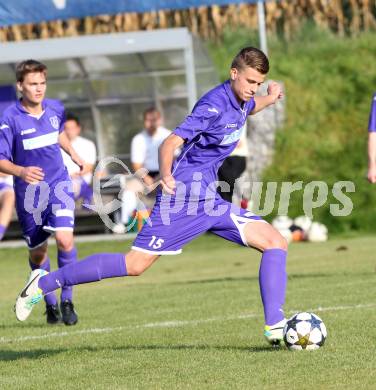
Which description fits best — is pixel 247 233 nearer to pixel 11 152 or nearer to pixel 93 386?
pixel 93 386

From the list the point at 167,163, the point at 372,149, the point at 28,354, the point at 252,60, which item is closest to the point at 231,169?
the point at 372,149

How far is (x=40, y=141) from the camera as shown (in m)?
9.24

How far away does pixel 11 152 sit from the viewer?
9.16 meters

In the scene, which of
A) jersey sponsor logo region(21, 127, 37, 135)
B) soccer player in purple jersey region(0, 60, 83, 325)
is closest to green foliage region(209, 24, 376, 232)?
soccer player in purple jersey region(0, 60, 83, 325)

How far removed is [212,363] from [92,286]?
6.73 meters

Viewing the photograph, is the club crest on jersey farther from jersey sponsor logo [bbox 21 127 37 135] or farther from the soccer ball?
the soccer ball

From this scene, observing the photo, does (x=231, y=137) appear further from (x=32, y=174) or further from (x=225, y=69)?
(x=225, y=69)

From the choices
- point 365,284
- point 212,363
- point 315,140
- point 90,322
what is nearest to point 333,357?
point 212,363

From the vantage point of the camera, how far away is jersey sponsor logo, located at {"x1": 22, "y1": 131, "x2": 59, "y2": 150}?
919 centimetres

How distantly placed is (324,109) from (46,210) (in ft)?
45.1

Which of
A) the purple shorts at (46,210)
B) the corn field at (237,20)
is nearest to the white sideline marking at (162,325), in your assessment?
the purple shorts at (46,210)

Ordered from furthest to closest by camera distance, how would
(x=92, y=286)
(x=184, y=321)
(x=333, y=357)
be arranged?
(x=92, y=286), (x=184, y=321), (x=333, y=357)

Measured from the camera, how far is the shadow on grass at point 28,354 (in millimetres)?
7477

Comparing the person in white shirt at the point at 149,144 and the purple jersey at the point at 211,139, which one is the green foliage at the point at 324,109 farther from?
the purple jersey at the point at 211,139
